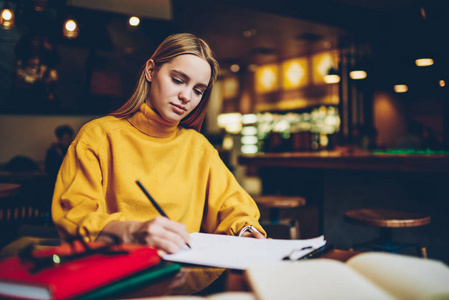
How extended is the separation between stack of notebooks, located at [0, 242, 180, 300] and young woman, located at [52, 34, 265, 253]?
226 millimetres

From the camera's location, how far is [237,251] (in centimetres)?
79

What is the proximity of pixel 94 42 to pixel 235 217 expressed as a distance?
431cm

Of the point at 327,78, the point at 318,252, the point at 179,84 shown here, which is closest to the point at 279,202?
the point at 179,84

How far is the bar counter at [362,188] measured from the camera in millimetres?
3158

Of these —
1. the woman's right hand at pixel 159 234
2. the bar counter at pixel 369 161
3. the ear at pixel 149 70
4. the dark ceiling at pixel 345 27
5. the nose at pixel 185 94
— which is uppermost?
the dark ceiling at pixel 345 27

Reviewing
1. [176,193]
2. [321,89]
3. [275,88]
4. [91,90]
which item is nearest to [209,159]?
[176,193]

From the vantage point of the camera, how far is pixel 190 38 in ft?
3.72

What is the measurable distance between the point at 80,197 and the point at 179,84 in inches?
15.7

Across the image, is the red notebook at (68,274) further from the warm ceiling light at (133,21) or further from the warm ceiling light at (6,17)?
the warm ceiling light at (133,21)

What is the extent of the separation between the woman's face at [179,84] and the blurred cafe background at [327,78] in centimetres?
91

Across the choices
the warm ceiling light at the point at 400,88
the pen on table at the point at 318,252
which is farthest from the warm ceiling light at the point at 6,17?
the warm ceiling light at the point at 400,88

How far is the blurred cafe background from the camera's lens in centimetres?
330

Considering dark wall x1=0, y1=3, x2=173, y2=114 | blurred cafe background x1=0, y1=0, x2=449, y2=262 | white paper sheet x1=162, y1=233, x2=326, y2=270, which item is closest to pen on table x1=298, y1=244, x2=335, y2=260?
white paper sheet x1=162, y1=233, x2=326, y2=270

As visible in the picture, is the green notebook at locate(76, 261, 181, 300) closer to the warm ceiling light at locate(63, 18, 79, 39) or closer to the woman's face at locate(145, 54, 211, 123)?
the woman's face at locate(145, 54, 211, 123)
